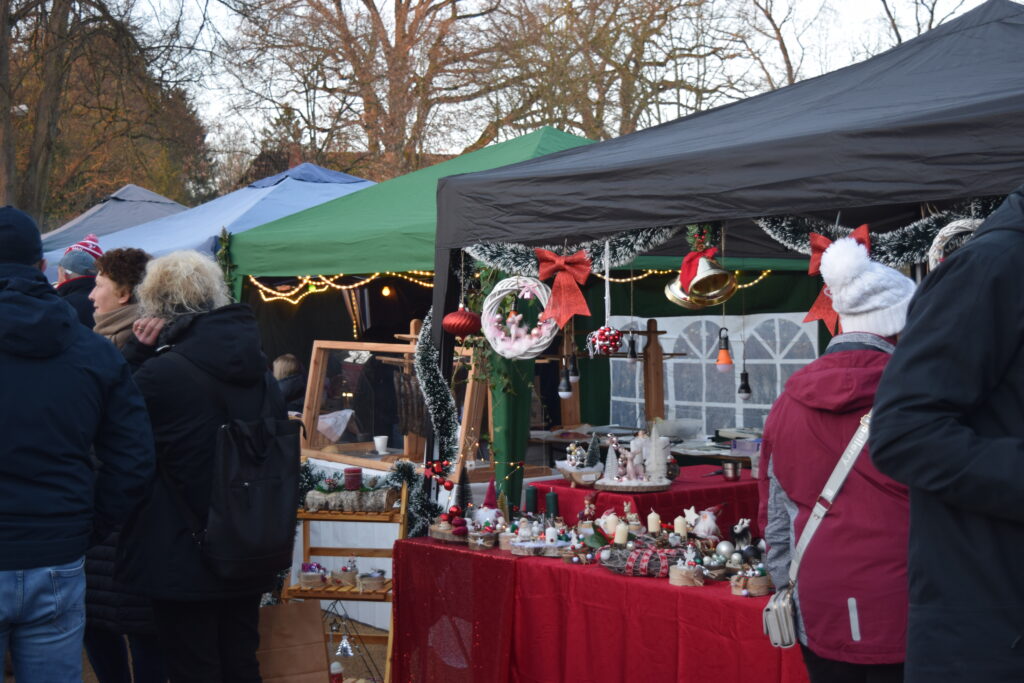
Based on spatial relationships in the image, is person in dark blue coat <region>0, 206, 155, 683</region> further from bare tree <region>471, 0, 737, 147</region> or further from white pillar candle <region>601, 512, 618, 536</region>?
bare tree <region>471, 0, 737, 147</region>

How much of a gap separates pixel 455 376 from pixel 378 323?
388cm

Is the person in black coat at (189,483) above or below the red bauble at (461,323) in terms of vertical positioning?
below

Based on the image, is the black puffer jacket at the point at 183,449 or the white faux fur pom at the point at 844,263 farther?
the black puffer jacket at the point at 183,449

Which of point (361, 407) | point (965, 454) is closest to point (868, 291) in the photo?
point (965, 454)

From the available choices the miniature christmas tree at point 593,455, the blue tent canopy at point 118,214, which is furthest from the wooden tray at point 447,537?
the blue tent canopy at point 118,214

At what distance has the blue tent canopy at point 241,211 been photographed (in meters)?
7.53

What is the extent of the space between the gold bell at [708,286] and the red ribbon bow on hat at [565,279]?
0.40m

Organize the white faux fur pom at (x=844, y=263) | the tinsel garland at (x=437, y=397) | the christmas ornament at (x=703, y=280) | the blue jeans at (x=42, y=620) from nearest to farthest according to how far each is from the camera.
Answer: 1. the white faux fur pom at (x=844, y=263)
2. the blue jeans at (x=42, y=620)
3. the christmas ornament at (x=703, y=280)
4. the tinsel garland at (x=437, y=397)

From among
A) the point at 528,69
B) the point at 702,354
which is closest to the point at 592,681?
the point at 702,354

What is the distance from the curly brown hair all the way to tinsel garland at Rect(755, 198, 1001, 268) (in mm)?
2122

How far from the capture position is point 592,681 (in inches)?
140

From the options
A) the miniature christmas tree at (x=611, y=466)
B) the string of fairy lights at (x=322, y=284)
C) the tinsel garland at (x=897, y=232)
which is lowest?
the miniature christmas tree at (x=611, y=466)

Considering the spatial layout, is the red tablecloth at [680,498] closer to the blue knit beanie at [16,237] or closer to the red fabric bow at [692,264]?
the red fabric bow at [692,264]

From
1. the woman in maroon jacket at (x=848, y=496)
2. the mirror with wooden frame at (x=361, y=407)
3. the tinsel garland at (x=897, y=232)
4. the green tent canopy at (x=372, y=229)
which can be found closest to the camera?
the woman in maroon jacket at (x=848, y=496)
